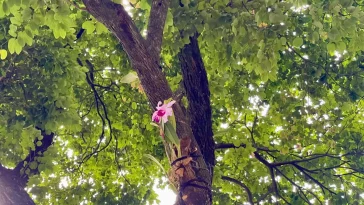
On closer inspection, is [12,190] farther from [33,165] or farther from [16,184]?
[33,165]

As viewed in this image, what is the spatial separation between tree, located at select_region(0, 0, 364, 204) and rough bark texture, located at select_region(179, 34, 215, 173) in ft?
0.04

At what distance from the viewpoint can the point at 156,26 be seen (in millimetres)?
3443

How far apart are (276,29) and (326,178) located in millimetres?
2802

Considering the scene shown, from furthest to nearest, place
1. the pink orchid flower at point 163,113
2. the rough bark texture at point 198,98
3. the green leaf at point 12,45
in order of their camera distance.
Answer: the rough bark texture at point 198,98 < the green leaf at point 12,45 < the pink orchid flower at point 163,113

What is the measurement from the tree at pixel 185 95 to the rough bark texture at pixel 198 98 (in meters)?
0.01

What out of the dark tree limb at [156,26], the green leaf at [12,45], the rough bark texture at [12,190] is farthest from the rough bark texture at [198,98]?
the rough bark texture at [12,190]

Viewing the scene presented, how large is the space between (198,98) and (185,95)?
162 millimetres

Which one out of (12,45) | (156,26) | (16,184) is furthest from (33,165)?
(156,26)

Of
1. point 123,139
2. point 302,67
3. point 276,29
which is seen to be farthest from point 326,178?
point 123,139

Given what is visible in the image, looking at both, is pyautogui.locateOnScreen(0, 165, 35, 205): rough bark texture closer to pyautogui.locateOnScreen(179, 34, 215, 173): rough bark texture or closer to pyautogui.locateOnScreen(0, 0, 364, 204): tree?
pyautogui.locateOnScreen(0, 0, 364, 204): tree

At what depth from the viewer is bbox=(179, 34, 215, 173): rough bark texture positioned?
13.9 ft

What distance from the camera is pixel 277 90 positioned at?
683 cm

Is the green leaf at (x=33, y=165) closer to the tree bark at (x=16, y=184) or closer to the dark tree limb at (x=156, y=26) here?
the tree bark at (x=16, y=184)

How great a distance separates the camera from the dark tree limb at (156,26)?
3.31 meters
